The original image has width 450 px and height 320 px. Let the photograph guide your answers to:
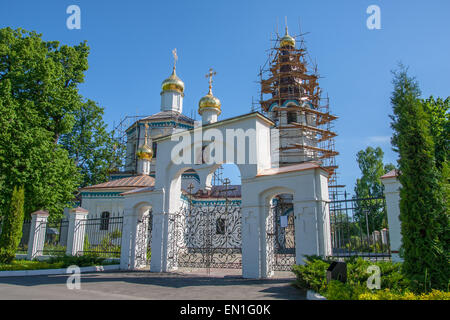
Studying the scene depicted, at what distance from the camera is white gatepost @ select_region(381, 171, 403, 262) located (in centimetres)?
753

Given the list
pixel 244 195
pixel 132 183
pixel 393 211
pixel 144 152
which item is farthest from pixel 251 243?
pixel 144 152

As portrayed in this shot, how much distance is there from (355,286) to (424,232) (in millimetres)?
1451

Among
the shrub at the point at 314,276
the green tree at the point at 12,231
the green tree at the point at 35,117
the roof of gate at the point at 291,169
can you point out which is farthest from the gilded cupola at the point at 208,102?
the shrub at the point at 314,276

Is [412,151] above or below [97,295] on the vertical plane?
above

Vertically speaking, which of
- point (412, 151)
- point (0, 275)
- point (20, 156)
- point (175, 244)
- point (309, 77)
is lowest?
point (0, 275)

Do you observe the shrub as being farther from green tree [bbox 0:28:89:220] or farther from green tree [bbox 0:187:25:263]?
green tree [bbox 0:28:89:220]

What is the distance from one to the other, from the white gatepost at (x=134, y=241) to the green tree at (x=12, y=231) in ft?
13.3

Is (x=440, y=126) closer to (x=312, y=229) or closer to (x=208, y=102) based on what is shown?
(x=312, y=229)

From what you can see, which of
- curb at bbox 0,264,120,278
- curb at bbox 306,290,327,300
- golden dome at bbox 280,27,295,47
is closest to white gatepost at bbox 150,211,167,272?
curb at bbox 0,264,120,278

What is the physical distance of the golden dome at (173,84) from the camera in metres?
26.8
